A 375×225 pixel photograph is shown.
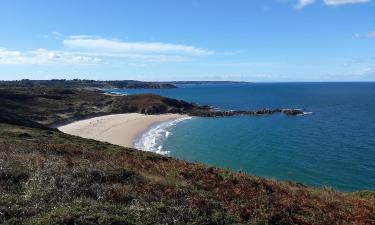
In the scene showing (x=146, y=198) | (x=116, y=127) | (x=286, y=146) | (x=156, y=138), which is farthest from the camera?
(x=116, y=127)

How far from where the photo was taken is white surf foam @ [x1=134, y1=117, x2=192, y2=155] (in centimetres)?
6308

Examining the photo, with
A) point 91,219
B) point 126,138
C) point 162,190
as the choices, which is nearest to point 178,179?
point 162,190

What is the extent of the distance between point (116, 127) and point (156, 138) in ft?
49.8

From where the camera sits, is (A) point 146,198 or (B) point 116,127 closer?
(A) point 146,198

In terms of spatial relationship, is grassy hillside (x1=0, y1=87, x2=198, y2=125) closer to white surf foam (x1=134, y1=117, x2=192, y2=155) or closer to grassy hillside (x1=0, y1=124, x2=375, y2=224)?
white surf foam (x1=134, y1=117, x2=192, y2=155)

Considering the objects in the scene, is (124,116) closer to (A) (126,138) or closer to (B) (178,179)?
(A) (126,138)

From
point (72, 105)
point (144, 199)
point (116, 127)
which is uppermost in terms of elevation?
point (144, 199)

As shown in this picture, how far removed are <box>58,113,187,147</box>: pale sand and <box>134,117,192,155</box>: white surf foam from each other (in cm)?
132

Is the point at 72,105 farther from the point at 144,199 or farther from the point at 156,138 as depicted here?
the point at 144,199

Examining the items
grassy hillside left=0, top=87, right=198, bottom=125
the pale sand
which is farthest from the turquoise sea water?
grassy hillside left=0, top=87, right=198, bottom=125

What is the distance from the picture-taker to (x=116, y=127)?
284ft

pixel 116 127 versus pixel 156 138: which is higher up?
pixel 116 127

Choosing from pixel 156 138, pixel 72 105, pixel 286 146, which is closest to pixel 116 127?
pixel 156 138

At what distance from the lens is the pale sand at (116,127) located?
2847 inches
